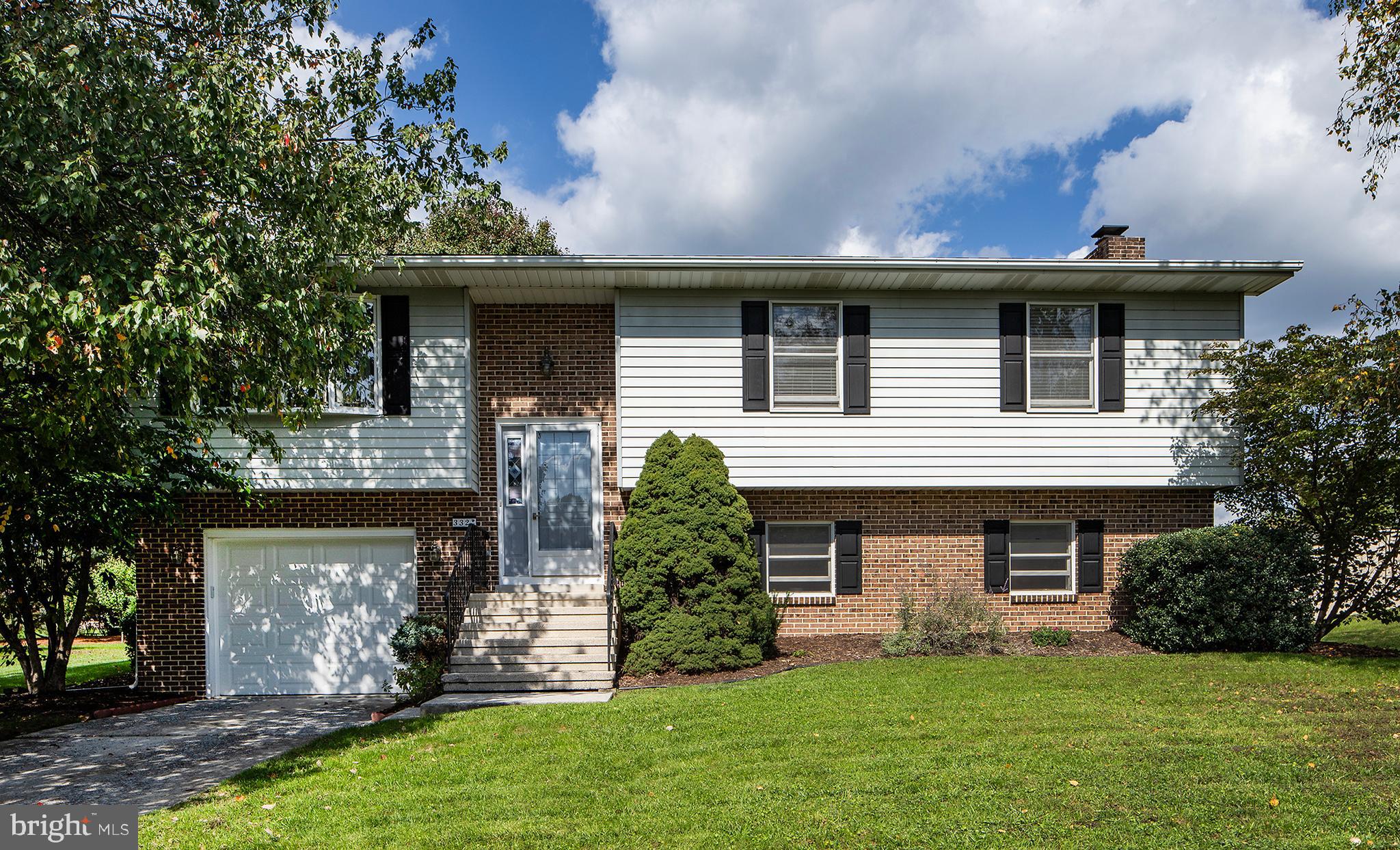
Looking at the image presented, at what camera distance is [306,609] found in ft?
35.3

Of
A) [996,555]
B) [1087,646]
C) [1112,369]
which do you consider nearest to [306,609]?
[996,555]

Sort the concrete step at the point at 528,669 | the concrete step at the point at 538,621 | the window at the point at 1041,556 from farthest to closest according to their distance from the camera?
the window at the point at 1041,556 → the concrete step at the point at 538,621 → the concrete step at the point at 528,669

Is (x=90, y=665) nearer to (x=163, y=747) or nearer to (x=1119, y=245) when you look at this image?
(x=163, y=747)

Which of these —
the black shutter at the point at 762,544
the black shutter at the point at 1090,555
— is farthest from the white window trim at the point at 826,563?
the black shutter at the point at 1090,555

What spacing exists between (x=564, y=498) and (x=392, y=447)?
7.34 feet

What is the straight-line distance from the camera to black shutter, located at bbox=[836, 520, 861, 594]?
36.2 ft

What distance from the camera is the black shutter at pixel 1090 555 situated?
11188 mm

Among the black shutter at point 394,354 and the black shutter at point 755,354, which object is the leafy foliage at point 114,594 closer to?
the black shutter at point 394,354

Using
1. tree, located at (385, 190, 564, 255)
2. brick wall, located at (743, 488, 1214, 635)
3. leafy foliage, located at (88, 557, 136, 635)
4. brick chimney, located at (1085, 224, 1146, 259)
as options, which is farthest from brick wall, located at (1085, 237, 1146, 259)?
leafy foliage, located at (88, 557, 136, 635)

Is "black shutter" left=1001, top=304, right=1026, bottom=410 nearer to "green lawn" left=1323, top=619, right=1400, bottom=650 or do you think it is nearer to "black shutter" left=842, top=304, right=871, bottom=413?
"black shutter" left=842, top=304, right=871, bottom=413

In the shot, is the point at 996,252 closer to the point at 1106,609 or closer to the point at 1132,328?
the point at 1132,328

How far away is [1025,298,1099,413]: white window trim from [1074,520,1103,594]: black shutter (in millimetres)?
1609

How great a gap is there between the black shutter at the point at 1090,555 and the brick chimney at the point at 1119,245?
3.60 metres

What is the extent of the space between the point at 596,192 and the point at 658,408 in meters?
8.77
